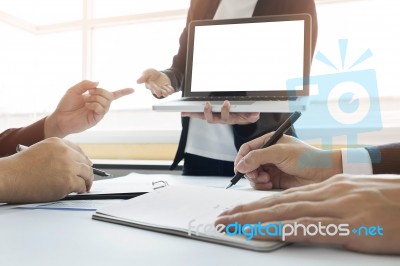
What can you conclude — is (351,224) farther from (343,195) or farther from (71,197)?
(71,197)

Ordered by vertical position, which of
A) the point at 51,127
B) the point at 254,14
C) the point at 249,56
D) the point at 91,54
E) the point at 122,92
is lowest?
the point at 51,127

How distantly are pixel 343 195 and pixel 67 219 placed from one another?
36cm

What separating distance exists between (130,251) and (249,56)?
84 cm

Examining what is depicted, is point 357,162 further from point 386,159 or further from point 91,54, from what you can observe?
point 91,54

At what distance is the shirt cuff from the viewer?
0.69 m

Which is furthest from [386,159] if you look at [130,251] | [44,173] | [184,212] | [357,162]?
[44,173]

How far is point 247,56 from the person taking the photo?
112 cm

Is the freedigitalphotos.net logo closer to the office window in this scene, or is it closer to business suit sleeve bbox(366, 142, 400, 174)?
business suit sleeve bbox(366, 142, 400, 174)

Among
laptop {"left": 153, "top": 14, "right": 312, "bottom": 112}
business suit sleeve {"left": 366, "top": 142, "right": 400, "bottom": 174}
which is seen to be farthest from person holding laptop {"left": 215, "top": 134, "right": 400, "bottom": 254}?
laptop {"left": 153, "top": 14, "right": 312, "bottom": 112}

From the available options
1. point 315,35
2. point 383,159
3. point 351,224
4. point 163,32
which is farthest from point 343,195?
point 163,32

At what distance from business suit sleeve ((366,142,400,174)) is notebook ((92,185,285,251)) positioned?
0.25 metres

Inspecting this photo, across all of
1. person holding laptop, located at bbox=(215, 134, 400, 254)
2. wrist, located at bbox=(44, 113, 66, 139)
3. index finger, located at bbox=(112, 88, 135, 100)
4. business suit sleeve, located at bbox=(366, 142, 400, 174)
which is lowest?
person holding laptop, located at bbox=(215, 134, 400, 254)

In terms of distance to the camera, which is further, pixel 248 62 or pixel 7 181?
pixel 248 62
